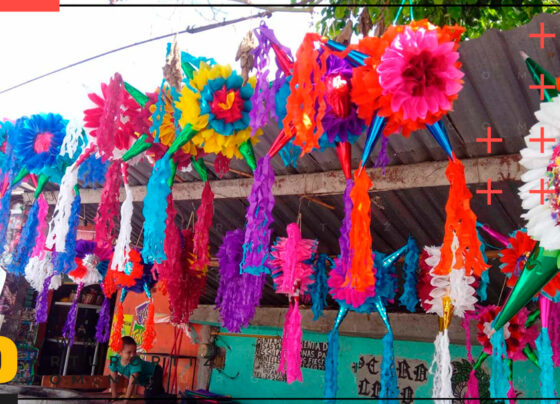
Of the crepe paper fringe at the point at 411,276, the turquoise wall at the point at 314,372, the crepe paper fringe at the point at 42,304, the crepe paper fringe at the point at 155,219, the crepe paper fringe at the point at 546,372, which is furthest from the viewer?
the crepe paper fringe at the point at 42,304

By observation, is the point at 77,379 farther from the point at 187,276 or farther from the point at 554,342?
the point at 554,342

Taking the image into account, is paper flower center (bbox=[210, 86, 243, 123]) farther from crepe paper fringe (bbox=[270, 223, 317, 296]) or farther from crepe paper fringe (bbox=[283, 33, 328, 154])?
crepe paper fringe (bbox=[270, 223, 317, 296])

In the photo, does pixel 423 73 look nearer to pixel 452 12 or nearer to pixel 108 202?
pixel 452 12

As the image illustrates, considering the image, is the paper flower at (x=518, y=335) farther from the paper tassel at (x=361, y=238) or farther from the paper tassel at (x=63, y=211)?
the paper tassel at (x=63, y=211)

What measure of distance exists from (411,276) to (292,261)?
0.65 m

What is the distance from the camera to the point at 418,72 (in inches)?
60.9

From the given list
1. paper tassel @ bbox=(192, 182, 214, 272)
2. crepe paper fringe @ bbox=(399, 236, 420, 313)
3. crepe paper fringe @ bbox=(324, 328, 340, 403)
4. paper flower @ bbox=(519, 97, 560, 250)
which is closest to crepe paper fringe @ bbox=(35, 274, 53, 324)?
paper tassel @ bbox=(192, 182, 214, 272)

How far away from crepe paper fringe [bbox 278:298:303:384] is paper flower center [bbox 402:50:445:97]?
4.95ft


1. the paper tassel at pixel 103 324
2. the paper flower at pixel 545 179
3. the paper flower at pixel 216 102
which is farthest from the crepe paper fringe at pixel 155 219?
the paper tassel at pixel 103 324

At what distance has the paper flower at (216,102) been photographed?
2090 mm

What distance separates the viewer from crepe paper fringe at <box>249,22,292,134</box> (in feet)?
6.14

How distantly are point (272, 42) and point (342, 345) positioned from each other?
116 inches

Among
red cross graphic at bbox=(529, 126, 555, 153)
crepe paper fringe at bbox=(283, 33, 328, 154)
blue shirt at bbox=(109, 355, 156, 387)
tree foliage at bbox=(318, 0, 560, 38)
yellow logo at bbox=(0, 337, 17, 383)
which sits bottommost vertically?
blue shirt at bbox=(109, 355, 156, 387)

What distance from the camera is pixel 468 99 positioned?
2070 millimetres
